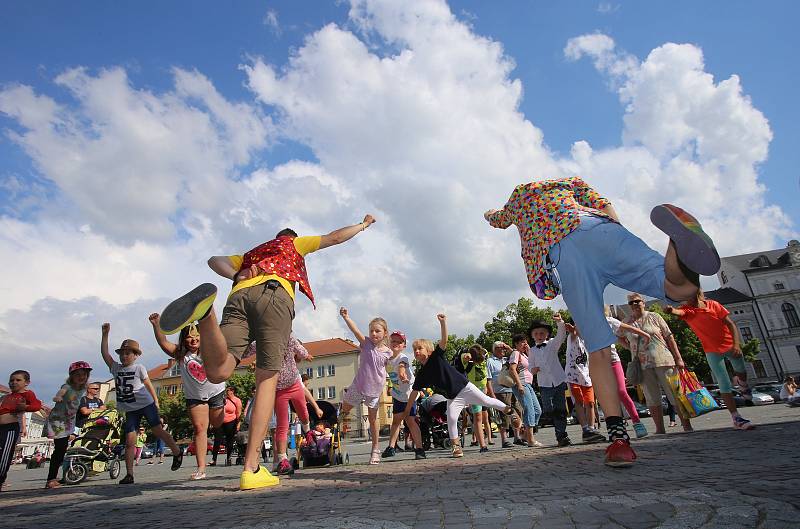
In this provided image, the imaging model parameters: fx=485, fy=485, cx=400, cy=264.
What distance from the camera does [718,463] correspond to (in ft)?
10.6

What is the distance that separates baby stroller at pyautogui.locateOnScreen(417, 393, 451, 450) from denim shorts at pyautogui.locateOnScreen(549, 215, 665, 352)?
7439 mm

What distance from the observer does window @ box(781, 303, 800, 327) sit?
58.4m

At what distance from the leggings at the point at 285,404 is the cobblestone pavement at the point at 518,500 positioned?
7.55 ft

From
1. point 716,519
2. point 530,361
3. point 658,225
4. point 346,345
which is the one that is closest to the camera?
point 716,519

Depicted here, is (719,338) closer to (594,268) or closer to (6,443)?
(594,268)

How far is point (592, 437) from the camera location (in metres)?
6.73

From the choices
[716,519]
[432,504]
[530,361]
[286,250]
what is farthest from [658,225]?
[530,361]

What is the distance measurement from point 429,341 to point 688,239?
17.4 feet

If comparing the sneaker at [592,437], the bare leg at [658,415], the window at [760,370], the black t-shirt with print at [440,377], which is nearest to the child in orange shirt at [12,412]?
the black t-shirt with print at [440,377]

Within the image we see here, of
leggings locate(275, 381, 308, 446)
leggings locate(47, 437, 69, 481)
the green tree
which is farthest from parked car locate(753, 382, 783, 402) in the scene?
leggings locate(47, 437, 69, 481)

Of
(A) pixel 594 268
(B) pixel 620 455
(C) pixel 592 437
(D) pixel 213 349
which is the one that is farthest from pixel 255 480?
(C) pixel 592 437

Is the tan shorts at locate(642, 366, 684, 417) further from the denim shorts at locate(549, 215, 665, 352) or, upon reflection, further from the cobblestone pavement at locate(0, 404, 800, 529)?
the denim shorts at locate(549, 215, 665, 352)

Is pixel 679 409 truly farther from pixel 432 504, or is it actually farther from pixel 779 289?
pixel 779 289

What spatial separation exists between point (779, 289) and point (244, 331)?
7585 cm
